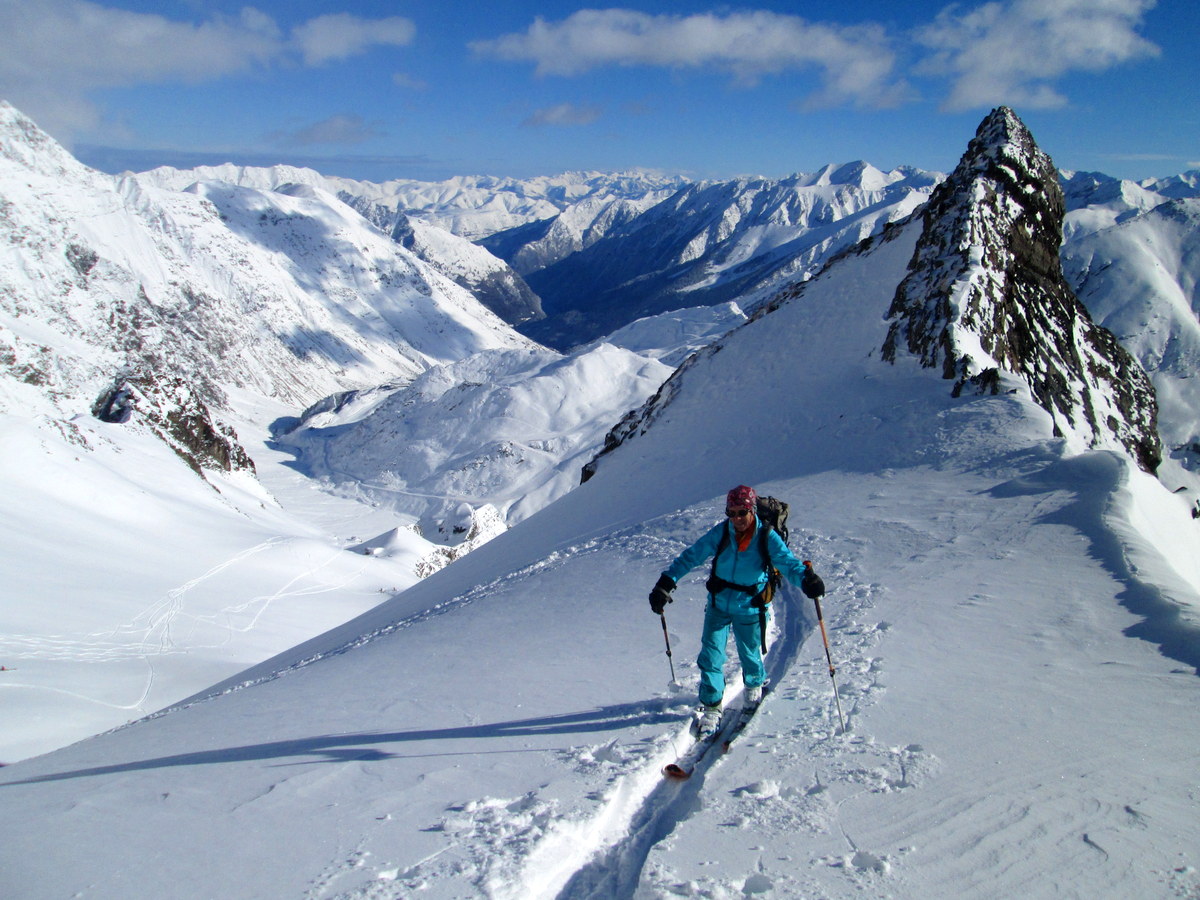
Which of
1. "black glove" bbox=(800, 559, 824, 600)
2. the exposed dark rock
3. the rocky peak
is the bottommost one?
"black glove" bbox=(800, 559, 824, 600)

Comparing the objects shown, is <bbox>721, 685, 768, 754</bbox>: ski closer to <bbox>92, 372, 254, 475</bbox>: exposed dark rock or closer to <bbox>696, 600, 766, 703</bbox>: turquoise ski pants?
<bbox>696, 600, 766, 703</bbox>: turquoise ski pants

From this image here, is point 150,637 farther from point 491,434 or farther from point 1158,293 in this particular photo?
point 1158,293

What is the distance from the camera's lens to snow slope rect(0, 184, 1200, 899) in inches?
145

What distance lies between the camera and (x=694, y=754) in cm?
511

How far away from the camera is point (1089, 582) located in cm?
700

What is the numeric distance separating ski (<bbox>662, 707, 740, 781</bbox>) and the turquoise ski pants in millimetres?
214

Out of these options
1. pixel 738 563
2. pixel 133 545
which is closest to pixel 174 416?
pixel 133 545

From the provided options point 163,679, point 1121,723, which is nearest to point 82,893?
point 1121,723

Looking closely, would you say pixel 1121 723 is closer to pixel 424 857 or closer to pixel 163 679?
pixel 424 857

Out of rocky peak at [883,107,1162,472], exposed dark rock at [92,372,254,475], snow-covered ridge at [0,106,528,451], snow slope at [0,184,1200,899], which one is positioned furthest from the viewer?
snow-covered ridge at [0,106,528,451]

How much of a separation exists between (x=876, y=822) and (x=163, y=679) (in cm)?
1977

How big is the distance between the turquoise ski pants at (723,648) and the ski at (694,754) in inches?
8.4

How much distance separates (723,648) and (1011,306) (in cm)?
1989

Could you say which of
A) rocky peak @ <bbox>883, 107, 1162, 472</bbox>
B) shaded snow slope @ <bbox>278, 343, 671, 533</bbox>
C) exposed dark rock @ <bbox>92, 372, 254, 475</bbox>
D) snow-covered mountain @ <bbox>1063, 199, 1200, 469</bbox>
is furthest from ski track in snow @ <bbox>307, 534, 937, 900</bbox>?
snow-covered mountain @ <bbox>1063, 199, 1200, 469</bbox>
